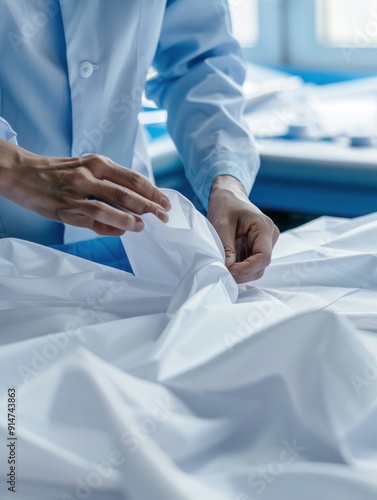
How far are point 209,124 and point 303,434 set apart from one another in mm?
681

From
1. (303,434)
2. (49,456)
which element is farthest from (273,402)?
(49,456)

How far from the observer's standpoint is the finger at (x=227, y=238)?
0.99m

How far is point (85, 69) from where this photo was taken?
3.61 ft

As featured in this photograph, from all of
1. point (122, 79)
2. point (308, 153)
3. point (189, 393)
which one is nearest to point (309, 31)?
point (308, 153)

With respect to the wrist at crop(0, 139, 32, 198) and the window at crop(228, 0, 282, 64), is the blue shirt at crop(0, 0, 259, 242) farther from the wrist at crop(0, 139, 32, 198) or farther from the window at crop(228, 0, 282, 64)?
the window at crop(228, 0, 282, 64)

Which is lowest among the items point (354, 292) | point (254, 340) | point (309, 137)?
point (309, 137)

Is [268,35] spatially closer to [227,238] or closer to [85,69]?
[85,69]

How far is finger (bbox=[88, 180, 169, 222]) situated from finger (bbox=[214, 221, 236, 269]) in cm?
15

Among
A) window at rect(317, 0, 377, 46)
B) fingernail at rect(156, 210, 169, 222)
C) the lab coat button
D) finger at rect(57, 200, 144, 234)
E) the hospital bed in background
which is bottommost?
the hospital bed in background

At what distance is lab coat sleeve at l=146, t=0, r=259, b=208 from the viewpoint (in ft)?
4.07

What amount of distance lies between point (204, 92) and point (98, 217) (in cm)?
52

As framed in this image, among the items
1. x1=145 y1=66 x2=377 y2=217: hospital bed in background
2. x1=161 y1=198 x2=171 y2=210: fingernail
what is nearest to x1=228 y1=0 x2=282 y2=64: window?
x1=145 y1=66 x2=377 y2=217: hospital bed in background

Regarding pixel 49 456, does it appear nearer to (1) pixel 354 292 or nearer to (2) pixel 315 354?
(2) pixel 315 354

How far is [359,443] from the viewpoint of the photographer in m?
0.67
